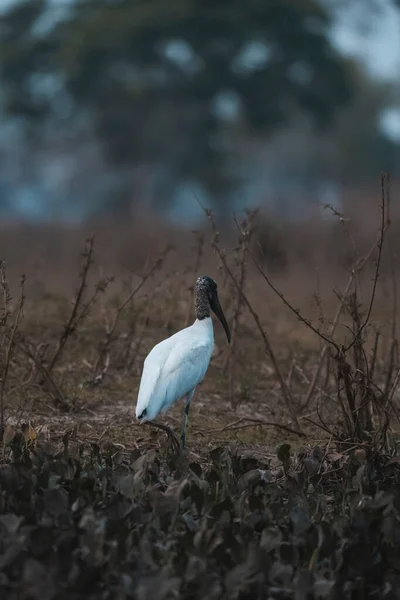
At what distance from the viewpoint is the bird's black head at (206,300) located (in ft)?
23.5

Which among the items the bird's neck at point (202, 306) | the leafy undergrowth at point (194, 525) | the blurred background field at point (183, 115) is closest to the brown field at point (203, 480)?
the leafy undergrowth at point (194, 525)

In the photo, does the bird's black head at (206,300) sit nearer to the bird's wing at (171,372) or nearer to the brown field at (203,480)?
the brown field at (203,480)

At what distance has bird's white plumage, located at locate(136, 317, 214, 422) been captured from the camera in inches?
237

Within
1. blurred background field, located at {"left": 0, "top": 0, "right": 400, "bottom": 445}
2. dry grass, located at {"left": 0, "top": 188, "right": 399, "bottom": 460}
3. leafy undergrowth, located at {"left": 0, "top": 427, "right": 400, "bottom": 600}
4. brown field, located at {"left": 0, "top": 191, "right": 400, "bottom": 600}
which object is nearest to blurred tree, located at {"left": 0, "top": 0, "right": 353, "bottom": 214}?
blurred background field, located at {"left": 0, "top": 0, "right": 400, "bottom": 445}

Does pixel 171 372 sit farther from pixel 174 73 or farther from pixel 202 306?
pixel 174 73

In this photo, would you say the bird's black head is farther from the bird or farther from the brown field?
the brown field

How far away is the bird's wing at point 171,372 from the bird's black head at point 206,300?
444 millimetres

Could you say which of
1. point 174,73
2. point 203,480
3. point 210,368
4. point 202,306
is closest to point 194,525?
point 203,480

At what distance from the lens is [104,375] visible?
311 inches

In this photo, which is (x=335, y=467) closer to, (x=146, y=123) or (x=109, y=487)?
(x=109, y=487)

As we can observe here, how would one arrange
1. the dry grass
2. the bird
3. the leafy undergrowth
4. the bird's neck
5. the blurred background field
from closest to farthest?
the leafy undergrowth
the bird
the dry grass
the bird's neck
the blurred background field

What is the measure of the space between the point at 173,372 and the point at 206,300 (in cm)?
102

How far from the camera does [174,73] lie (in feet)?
98.8

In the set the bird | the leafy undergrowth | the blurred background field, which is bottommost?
the leafy undergrowth
